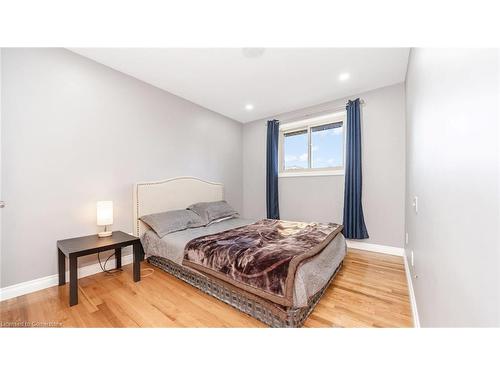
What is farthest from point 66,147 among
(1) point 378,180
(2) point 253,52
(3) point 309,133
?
(1) point 378,180

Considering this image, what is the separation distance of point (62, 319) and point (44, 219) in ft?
3.38

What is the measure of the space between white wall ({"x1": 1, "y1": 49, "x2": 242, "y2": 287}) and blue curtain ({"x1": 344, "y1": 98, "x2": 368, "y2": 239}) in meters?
2.82

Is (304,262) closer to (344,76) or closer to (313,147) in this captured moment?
(344,76)

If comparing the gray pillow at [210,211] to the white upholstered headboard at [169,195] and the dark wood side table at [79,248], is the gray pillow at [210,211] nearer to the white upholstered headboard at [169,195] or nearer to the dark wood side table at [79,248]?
the white upholstered headboard at [169,195]

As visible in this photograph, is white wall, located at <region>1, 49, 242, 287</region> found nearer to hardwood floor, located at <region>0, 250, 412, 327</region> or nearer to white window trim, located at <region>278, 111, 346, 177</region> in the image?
hardwood floor, located at <region>0, 250, 412, 327</region>

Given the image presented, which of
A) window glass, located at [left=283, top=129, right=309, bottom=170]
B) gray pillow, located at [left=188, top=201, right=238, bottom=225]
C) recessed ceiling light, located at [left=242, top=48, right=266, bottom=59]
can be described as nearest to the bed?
gray pillow, located at [left=188, top=201, right=238, bottom=225]

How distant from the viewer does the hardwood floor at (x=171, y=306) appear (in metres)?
1.43

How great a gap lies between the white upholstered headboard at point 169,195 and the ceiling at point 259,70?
1430 millimetres

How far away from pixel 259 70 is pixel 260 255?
87.0 inches

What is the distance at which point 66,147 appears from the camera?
202cm

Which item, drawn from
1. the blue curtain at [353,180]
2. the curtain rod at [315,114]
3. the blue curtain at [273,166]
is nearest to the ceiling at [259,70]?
the curtain rod at [315,114]
